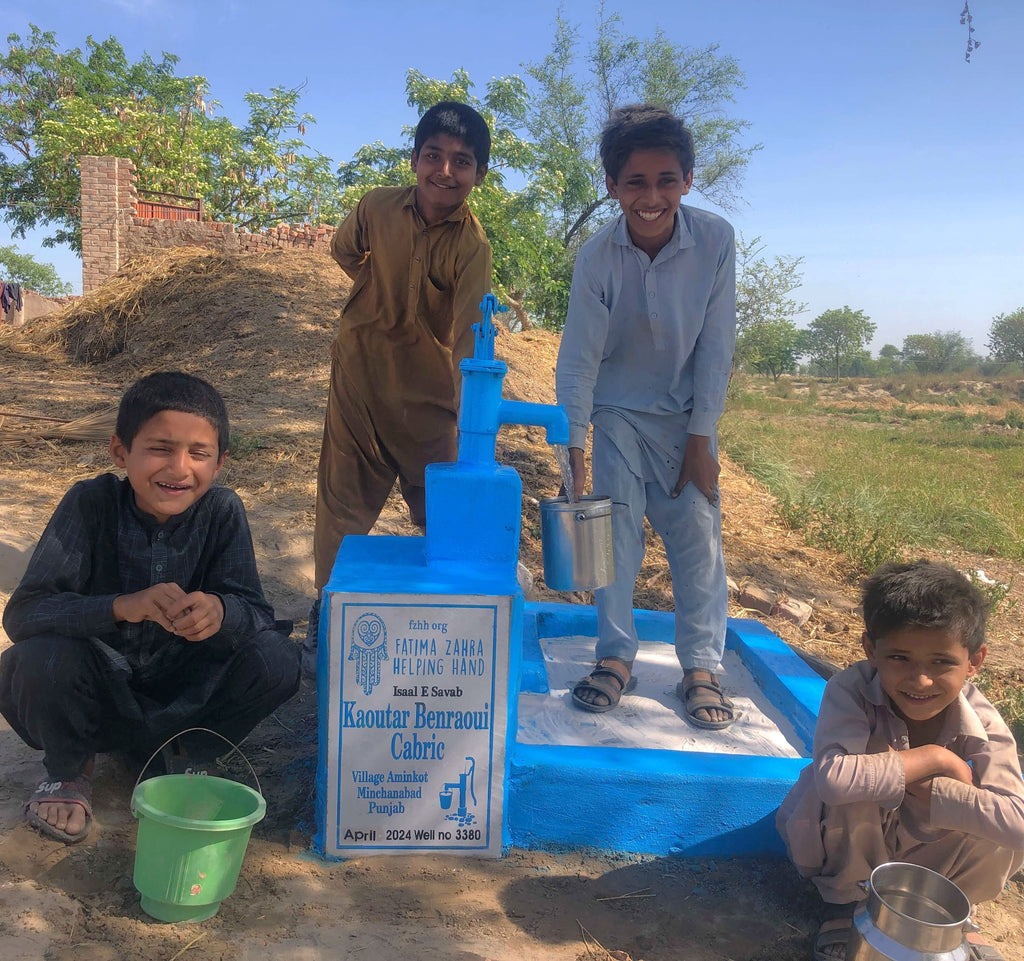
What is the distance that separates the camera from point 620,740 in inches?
89.0

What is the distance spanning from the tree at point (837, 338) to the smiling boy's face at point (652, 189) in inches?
2264

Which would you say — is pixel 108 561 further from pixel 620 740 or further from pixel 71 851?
pixel 620 740

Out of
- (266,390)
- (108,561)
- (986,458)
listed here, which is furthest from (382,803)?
(986,458)

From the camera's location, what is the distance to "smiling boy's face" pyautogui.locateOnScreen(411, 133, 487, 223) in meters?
2.56

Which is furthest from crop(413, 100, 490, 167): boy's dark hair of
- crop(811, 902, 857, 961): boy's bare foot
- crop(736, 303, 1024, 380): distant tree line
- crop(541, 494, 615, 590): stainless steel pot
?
crop(736, 303, 1024, 380): distant tree line

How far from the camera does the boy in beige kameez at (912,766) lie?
1615mm

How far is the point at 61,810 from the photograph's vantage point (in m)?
1.82

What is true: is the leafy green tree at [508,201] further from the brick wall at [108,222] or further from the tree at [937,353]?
the tree at [937,353]

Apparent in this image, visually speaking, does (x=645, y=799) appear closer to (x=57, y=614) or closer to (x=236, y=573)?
(x=236, y=573)

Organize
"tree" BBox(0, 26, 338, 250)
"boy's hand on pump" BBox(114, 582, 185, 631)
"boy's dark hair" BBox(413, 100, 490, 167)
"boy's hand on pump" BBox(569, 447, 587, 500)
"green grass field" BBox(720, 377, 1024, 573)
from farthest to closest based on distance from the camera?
"tree" BBox(0, 26, 338, 250) → "green grass field" BBox(720, 377, 1024, 573) → "boy's dark hair" BBox(413, 100, 490, 167) → "boy's hand on pump" BBox(569, 447, 587, 500) → "boy's hand on pump" BBox(114, 582, 185, 631)

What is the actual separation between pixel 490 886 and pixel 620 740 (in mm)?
560

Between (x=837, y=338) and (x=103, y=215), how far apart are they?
5270cm

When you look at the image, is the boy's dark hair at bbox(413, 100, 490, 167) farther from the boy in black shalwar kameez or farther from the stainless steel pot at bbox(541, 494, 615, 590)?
the stainless steel pot at bbox(541, 494, 615, 590)

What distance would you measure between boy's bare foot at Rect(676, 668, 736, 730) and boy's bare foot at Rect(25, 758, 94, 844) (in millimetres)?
1543
